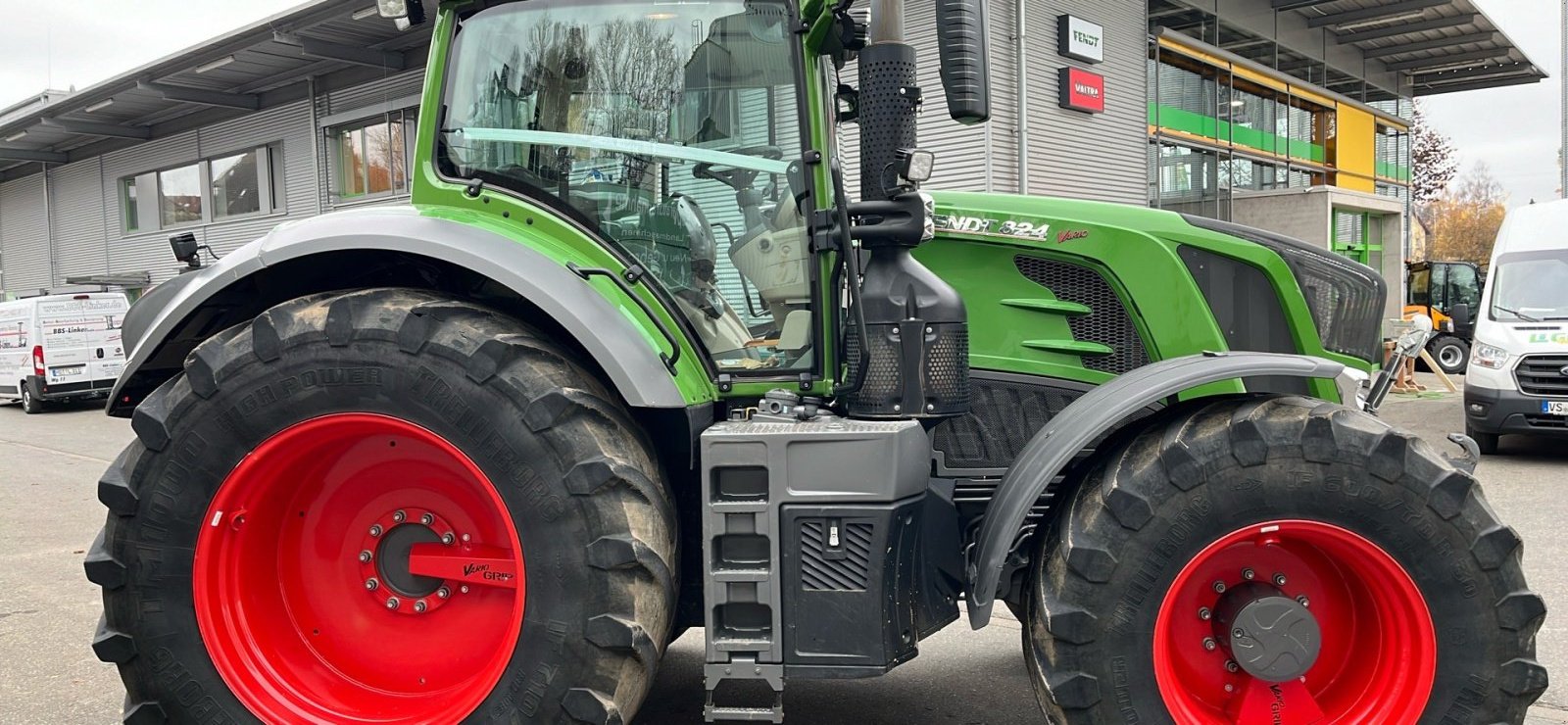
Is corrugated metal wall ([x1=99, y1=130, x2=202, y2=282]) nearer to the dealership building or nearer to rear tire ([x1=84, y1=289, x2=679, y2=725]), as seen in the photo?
the dealership building

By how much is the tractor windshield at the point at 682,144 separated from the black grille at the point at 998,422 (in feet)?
2.33

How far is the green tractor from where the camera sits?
2902mm

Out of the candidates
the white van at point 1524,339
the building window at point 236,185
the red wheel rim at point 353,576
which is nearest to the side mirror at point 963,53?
the red wheel rim at point 353,576

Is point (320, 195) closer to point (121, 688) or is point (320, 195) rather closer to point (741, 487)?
point (121, 688)

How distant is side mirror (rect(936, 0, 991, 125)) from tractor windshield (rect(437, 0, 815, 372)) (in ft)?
2.03

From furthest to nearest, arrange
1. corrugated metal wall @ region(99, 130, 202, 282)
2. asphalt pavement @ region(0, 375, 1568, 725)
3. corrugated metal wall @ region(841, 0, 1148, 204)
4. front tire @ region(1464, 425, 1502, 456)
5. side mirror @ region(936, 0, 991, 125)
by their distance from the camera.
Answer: corrugated metal wall @ region(99, 130, 202, 282)
corrugated metal wall @ region(841, 0, 1148, 204)
front tire @ region(1464, 425, 1502, 456)
asphalt pavement @ region(0, 375, 1568, 725)
side mirror @ region(936, 0, 991, 125)

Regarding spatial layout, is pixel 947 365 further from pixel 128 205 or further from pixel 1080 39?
pixel 128 205

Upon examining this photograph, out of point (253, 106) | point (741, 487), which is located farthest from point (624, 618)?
point (253, 106)

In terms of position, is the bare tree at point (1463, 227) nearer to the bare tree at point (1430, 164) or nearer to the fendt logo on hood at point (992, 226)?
the bare tree at point (1430, 164)

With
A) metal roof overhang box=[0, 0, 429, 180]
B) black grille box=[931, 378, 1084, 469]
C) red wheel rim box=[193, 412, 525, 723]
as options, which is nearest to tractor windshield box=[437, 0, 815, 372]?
black grille box=[931, 378, 1084, 469]

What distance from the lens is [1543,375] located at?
9.89 m

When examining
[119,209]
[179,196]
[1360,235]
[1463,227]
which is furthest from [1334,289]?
[1463,227]

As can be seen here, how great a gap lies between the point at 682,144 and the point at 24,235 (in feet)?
107

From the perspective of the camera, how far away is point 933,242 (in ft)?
11.9
